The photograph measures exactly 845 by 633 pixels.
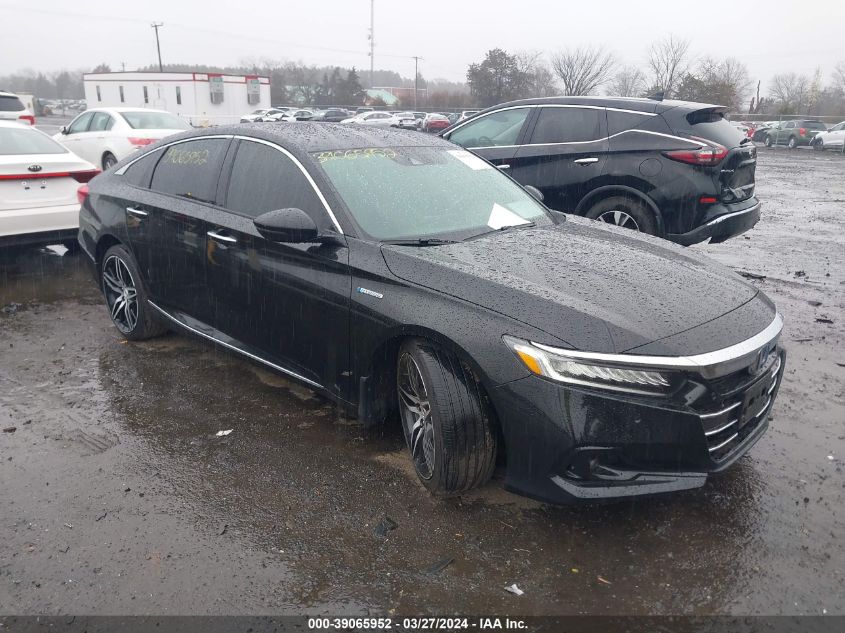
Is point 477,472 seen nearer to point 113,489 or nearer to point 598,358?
point 598,358

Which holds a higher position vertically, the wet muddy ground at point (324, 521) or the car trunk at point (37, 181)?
the car trunk at point (37, 181)

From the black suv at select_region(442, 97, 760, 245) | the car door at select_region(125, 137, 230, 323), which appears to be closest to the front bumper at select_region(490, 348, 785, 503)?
the car door at select_region(125, 137, 230, 323)

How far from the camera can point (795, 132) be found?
3216 cm

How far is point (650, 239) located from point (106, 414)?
137 inches

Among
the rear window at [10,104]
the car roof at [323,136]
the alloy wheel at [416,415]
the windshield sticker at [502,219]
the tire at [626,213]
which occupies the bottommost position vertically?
the alloy wheel at [416,415]

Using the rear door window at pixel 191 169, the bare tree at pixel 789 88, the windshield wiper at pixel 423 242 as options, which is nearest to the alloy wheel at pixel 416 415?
the windshield wiper at pixel 423 242

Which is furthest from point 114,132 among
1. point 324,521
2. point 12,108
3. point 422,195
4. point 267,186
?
point 324,521

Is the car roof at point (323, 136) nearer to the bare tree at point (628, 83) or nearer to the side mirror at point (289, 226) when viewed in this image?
the side mirror at point (289, 226)

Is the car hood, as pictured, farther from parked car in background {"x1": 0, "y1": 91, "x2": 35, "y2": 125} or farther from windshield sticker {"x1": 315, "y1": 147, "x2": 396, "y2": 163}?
parked car in background {"x1": 0, "y1": 91, "x2": 35, "y2": 125}

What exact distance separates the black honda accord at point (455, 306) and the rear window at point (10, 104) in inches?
618

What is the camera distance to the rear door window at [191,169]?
14.2ft

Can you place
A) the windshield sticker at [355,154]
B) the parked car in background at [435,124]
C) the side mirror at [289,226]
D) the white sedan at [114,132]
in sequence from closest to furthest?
the side mirror at [289,226], the windshield sticker at [355,154], the white sedan at [114,132], the parked car in background at [435,124]

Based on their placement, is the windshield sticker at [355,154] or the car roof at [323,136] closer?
the windshield sticker at [355,154]

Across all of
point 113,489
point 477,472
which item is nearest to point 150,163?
point 113,489
